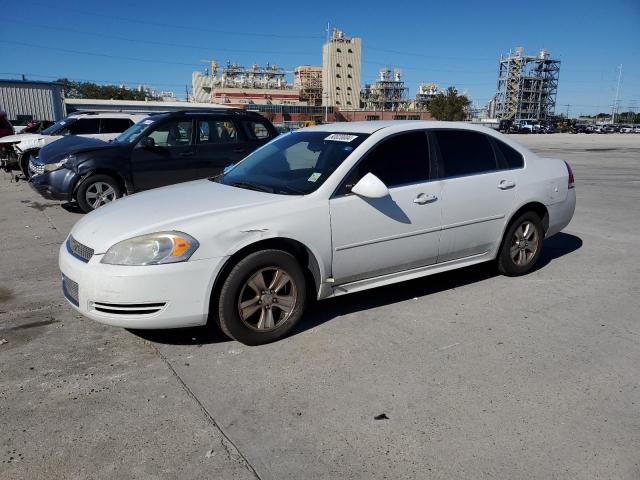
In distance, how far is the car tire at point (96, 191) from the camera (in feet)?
28.1

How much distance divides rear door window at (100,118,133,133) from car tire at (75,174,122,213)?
4610mm

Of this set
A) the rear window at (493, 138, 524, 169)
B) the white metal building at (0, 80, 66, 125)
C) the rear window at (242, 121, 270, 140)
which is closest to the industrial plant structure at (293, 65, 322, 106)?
the white metal building at (0, 80, 66, 125)

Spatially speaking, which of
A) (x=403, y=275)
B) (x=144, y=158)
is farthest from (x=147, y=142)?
(x=403, y=275)

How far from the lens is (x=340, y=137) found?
4488 millimetres

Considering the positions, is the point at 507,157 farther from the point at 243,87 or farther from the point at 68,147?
the point at 243,87

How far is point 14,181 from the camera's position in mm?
13859

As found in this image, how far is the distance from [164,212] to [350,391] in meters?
1.81

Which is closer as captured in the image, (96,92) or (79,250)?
(79,250)

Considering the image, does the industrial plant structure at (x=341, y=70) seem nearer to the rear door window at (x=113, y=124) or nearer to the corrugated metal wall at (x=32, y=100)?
the corrugated metal wall at (x=32, y=100)

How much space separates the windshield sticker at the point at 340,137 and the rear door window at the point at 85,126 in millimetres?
9939

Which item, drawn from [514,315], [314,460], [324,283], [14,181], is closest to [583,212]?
[514,315]

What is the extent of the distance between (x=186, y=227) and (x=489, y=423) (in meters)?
2.20

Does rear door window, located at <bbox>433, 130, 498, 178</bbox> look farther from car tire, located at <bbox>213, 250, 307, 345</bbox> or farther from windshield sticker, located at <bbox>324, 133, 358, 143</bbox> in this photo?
car tire, located at <bbox>213, 250, 307, 345</bbox>

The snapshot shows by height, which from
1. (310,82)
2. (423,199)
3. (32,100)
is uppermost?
(310,82)
